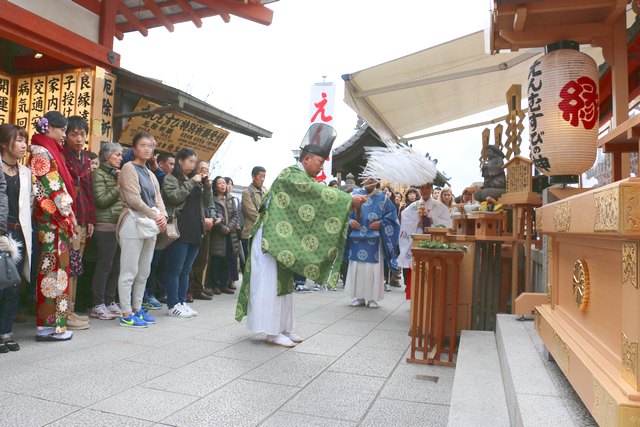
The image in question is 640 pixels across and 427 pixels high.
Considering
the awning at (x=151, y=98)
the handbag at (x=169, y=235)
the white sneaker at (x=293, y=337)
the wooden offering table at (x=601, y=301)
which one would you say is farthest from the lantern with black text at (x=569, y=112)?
the awning at (x=151, y=98)

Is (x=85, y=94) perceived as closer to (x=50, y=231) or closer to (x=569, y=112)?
(x=50, y=231)

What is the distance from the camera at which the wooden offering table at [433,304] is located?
4105 mm

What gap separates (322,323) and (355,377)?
2.13 meters

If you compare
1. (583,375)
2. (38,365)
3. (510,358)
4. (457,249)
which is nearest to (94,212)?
(38,365)

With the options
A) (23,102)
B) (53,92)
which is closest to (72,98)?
(53,92)

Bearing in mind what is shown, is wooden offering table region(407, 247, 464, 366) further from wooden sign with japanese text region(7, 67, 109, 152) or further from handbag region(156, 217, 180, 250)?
wooden sign with japanese text region(7, 67, 109, 152)

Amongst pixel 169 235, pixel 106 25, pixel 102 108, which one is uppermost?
pixel 106 25

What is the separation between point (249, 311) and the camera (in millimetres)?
4586

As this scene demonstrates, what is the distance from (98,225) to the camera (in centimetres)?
528

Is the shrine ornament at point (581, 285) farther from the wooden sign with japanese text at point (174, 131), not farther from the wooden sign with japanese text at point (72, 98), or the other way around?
the wooden sign with japanese text at point (174, 131)

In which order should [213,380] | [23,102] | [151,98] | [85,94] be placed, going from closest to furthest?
1. [213,380]
2. [85,94]
3. [23,102]
4. [151,98]

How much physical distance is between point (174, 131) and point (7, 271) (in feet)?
19.9

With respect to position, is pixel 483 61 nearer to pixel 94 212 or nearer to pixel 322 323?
pixel 322 323

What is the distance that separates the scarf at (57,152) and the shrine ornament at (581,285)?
13.6ft
